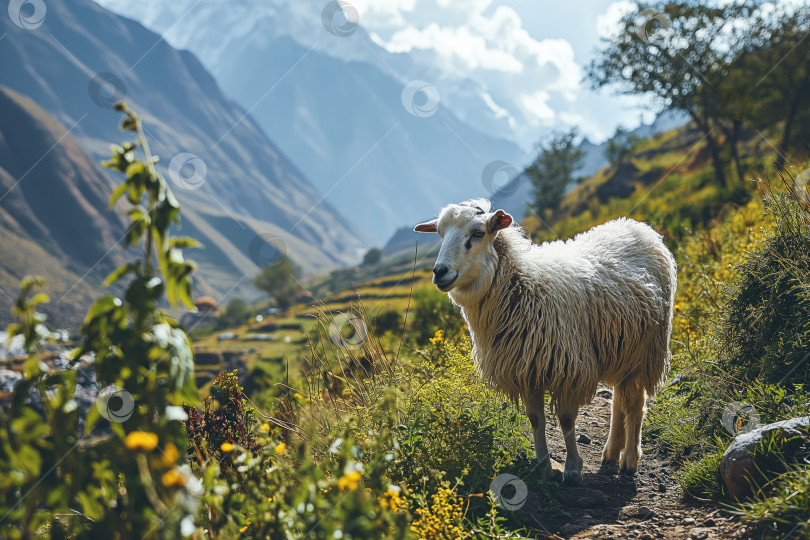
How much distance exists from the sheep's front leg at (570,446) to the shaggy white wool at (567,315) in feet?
0.36

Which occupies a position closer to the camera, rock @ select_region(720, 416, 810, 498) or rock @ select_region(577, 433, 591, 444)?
rock @ select_region(720, 416, 810, 498)

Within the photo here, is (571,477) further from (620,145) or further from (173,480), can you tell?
(620,145)

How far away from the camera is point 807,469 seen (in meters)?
3.89

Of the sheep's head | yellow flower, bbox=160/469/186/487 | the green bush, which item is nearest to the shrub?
yellow flower, bbox=160/469/186/487

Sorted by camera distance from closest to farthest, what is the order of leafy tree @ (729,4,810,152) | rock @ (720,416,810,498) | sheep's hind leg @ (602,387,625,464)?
rock @ (720,416,810,498) → sheep's hind leg @ (602,387,625,464) → leafy tree @ (729,4,810,152)

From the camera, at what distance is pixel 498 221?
591cm

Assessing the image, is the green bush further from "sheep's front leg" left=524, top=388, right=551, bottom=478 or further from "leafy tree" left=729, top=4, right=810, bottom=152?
"leafy tree" left=729, top=4, right=810, bottom=152

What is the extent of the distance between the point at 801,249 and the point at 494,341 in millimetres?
Answer: 3350

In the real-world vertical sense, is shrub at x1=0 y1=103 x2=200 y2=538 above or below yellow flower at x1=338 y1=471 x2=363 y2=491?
below

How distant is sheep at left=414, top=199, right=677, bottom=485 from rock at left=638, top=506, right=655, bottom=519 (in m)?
0.73

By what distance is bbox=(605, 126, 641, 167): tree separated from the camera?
7425cm

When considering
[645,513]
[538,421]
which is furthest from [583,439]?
[645,513]

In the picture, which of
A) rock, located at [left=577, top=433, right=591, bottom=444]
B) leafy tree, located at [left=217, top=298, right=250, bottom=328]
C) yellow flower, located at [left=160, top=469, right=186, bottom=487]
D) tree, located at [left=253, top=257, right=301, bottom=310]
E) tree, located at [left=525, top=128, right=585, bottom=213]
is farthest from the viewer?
leafy tree, located at [left=217, top=298, right=250, bottom=328]

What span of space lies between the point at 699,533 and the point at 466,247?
3.23 metres
